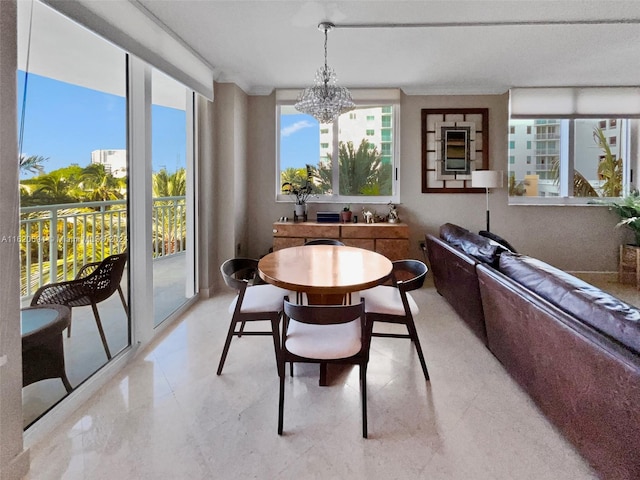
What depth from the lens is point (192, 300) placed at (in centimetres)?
361

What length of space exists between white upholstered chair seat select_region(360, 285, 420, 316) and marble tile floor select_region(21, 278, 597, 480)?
17.2 inches

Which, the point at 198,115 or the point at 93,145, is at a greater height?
the point at 198,115

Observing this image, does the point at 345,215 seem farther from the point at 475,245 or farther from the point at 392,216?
the point at 475,245

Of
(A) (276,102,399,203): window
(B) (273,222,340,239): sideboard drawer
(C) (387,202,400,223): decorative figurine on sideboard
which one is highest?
(A) (276,102,399,203): window

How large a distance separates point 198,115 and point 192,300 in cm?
194

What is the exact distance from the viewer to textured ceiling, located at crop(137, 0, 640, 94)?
2504 millimetres

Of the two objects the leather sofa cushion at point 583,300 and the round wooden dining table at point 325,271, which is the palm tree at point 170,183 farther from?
the leather sofa cushion at point 583,300

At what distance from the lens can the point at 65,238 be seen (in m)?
2.00

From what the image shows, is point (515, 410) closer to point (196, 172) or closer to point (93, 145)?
point (93, 145)

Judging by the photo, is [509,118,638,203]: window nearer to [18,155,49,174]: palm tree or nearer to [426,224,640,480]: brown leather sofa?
[426,224,640,480]: brown leather sofa

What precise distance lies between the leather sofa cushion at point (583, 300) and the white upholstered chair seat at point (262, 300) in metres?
1.46

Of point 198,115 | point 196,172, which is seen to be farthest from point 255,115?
point 196,172

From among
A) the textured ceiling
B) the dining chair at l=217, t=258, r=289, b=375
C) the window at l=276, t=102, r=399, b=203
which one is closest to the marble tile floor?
the dining chair at l=217, t=258, r=289, b=375

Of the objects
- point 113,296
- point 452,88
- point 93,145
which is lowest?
point 113,296
